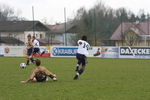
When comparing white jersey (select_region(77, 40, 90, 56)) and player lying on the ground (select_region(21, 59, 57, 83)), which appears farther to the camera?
white jersey (select_region(77, 40, 90, 56))

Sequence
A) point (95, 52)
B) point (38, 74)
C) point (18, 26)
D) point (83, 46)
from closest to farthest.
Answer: point (38, 74) → point (83, 46) → point (95, 52) → point (18, 26)

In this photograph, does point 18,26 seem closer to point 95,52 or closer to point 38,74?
point 95,52

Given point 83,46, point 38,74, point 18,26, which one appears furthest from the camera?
point 18,26

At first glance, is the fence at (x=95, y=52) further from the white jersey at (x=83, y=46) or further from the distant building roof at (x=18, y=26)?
the distant building roof at (x=18, y=26)

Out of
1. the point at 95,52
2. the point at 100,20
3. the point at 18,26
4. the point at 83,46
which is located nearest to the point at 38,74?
the point at 83,46

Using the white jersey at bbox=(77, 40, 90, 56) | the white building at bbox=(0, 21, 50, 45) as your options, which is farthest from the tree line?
the white jersey at bbox=(77, 40, 90, 56)

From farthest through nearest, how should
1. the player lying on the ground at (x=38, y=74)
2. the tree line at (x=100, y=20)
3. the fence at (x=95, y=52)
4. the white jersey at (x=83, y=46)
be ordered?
the tree line at (x=100, y=20) < the fence at (x=95, y=52) < the white jersey at (x=83, y=46) < the player lying on the ground at (x=38, y=74)

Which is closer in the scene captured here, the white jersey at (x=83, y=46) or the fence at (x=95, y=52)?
the white jersey at (x=83, y=46)

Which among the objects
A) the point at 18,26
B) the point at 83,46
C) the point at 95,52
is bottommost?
the point at 95,52

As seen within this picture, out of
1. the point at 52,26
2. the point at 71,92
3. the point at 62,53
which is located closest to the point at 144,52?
the point at 62,53

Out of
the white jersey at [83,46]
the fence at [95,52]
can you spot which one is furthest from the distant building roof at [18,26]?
the white jersey at [83,46]

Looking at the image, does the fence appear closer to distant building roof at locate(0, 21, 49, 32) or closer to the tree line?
the tree line

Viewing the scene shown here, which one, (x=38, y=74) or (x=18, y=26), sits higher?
(x=18, y=26)

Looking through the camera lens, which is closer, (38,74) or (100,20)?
(38,74)
